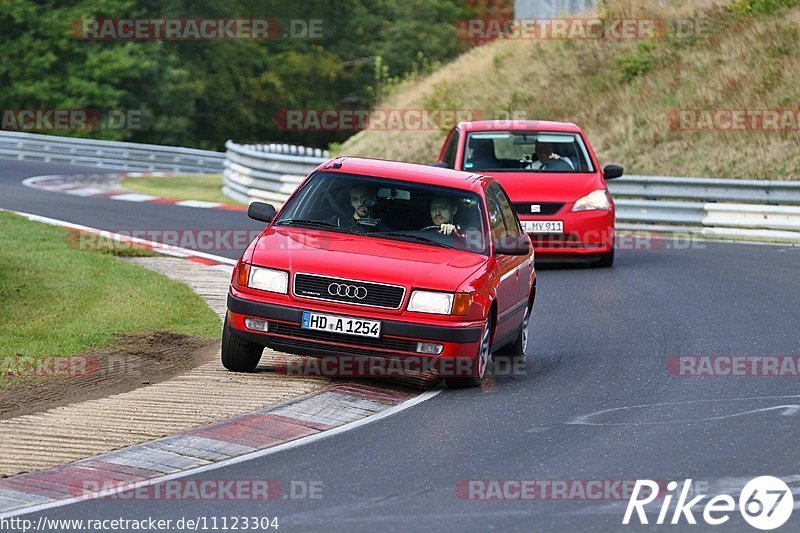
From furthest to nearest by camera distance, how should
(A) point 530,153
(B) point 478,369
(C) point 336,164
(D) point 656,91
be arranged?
(D) point 656,91, (A) point 530,153, (C) point 336,164, (B) point 478,369

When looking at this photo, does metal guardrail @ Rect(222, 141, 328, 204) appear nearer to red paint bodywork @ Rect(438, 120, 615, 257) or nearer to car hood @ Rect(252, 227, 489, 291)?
red paint bodywork @ Rect(438, 120, 615, 257)

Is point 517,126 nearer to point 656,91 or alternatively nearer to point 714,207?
point 714,207

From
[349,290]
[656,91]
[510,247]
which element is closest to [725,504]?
[349,290]

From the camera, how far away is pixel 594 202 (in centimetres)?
1906

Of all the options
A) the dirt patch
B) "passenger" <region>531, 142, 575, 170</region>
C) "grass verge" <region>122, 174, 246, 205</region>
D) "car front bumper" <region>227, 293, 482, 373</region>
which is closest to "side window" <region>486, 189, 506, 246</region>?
"car front bumper" <region>227, 293, 482, 373</region>

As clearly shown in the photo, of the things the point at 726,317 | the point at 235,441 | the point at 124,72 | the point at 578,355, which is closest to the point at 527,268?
the point at 578,355

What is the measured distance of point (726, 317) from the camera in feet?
49.2

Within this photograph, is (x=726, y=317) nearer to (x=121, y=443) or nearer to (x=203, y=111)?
(x=121, y=443)

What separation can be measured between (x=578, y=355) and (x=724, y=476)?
14.8ft

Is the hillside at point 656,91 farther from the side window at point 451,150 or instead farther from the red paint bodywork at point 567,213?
the red paint bodywork at point 567,213

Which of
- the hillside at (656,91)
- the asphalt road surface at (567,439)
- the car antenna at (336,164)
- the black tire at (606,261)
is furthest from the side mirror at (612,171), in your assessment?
the hillside at (656,91)

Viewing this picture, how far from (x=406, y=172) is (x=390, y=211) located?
50 centimetres

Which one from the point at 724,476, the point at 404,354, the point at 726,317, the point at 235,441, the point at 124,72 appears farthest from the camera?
the point at 124,72

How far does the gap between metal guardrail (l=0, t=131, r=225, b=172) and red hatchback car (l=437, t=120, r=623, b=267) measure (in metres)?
20.2
